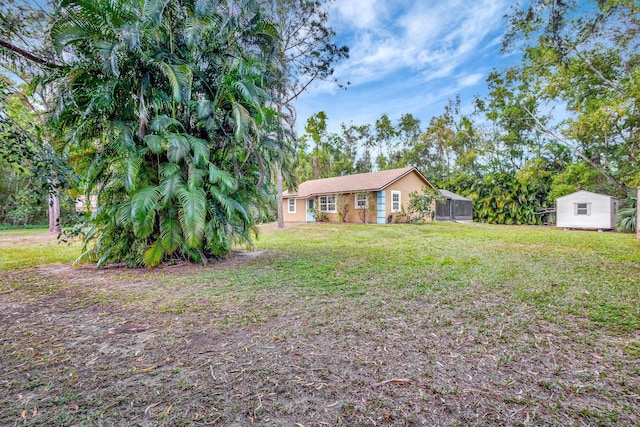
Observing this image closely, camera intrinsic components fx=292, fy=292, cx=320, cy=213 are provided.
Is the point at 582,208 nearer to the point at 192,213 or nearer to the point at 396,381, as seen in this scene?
the point at 396,381

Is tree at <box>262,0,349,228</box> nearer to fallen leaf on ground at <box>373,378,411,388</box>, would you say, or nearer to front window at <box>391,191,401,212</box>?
front window at <box>391,191,401,212</box>

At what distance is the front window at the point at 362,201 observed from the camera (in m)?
19.1

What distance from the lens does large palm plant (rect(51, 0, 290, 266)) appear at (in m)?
5.04

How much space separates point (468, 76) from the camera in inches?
654

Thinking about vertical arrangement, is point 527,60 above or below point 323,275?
above

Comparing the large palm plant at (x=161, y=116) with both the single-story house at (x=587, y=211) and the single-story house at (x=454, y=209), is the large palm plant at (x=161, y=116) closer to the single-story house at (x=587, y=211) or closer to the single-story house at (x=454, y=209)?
the single-story house at (x=587, y=211)

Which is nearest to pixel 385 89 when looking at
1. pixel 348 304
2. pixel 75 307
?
pixel 348 304

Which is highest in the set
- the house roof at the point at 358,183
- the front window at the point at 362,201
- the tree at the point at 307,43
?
the tree at the point at 307,43

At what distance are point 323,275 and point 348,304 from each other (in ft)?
5.41

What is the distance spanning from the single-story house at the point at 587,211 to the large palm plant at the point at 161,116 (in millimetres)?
16876

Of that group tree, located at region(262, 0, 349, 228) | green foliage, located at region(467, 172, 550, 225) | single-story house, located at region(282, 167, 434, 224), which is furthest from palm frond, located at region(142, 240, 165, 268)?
green foliage, located at region(467, 172, 550, 225)

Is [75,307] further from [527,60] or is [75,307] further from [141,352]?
[527,60]

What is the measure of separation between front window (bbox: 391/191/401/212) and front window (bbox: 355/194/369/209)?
159 cm

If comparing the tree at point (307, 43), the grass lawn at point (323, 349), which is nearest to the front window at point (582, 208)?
the grass lawn at point (323, 349)
